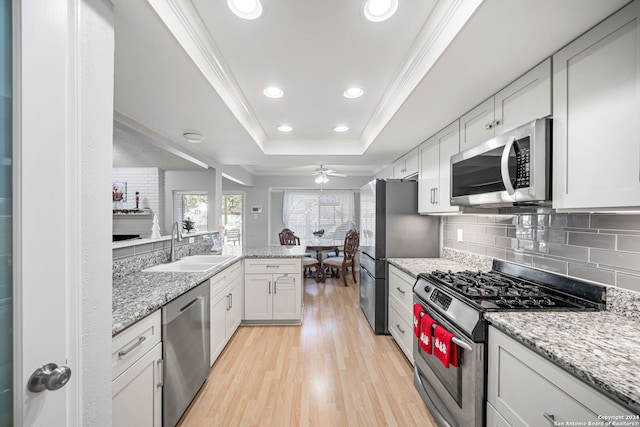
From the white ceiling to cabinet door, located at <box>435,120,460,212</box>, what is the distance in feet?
0.36

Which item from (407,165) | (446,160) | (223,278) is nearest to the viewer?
(446,160)

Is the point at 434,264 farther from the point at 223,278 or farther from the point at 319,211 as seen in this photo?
the point at 319,211

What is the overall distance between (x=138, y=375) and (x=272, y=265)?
193 centimetres

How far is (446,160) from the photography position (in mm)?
2332

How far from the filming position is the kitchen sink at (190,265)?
2.41 m

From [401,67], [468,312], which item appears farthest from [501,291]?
[401,67]

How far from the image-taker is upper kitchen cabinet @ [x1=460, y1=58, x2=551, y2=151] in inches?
52.4

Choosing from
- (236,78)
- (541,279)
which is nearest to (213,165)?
(236,78)

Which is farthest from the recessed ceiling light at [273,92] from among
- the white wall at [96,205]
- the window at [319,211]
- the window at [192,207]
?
the window at [319,211]

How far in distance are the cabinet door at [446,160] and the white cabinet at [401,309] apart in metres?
0.70

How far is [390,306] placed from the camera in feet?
9.43

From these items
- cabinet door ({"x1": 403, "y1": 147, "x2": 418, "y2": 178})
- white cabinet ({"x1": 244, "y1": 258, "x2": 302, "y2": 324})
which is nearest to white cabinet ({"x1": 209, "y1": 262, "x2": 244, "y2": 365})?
white cabinet ({"x1": 244, "y1": 258, "x2": 302, "y2": 324})

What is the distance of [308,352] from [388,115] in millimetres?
2307

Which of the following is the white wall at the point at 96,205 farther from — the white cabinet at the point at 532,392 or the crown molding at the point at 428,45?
the white cabinet at the point at 532,392
